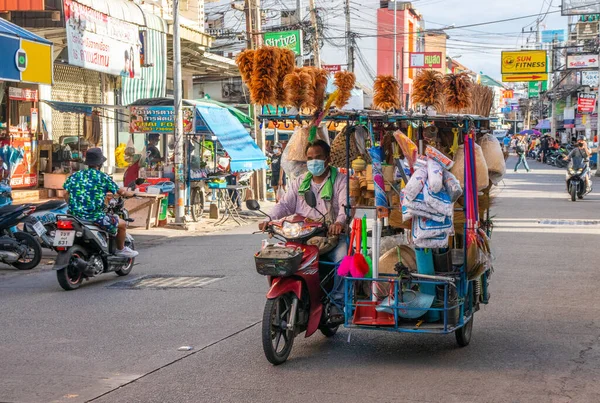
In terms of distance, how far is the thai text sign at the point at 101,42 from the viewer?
18266mm

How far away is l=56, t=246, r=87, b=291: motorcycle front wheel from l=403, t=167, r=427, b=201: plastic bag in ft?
18.3

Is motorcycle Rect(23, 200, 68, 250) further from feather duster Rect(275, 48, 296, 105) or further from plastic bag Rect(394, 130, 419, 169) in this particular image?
plastic bag Rect(394, 130, 419, 169)

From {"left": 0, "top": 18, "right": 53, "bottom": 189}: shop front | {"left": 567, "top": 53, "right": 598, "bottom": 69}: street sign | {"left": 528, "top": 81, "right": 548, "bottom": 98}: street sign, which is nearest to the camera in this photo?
{"left": 0, "top": 18, "right": 53, "bottom": 189}: shop front

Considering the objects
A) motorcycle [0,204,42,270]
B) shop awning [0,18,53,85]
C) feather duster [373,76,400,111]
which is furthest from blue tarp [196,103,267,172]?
feather duster [373,76,400,111]

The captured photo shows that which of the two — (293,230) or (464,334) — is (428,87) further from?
(464,334)

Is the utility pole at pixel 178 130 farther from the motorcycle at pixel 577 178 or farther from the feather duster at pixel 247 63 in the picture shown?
the motorcycle at pixel 577 178

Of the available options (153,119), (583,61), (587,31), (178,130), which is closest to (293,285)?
(178,130)

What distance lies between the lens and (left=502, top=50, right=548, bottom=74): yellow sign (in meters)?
49.7

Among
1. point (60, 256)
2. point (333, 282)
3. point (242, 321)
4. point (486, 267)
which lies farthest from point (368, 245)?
point (60, 256)

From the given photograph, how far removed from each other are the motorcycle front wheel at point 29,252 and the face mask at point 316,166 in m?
6.89

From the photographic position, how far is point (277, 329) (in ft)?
22.5

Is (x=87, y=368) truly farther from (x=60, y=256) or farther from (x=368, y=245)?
(x=60, y=256)

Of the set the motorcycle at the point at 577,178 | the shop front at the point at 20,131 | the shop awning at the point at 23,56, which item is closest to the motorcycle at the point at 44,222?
the shop awning at the point at 23,56

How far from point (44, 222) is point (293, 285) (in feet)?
24.4
